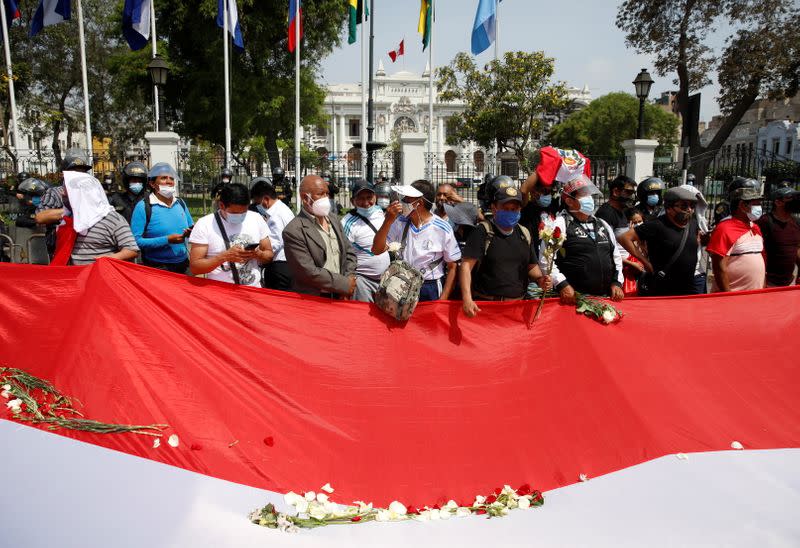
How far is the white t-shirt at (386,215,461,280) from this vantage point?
199 inches

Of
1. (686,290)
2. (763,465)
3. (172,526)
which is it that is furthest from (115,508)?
(686,290)

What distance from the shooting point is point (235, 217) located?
4.81m

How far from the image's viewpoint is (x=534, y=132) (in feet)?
98.0

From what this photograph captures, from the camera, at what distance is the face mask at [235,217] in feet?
15.7

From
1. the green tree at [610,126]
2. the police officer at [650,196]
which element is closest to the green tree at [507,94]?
the police officer at [650,196]

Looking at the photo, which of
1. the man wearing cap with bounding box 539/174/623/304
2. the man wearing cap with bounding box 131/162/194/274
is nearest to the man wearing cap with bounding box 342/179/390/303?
the man wearing cap with bounding box 539/174/623/304

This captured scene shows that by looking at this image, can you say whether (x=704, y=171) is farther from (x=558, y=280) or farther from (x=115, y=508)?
(x=115, y=508)

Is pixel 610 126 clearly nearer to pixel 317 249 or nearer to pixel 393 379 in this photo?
pixel 317 249

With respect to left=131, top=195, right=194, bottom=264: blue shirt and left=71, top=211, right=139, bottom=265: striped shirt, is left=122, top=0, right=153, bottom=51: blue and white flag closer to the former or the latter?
left=131, top=195, right=194, bottom=264: blue shirt

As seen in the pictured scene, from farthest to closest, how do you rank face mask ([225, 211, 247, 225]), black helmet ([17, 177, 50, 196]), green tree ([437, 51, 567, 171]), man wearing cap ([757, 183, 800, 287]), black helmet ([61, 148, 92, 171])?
green tree ([437, 51, 567, 171])
black helmet ([17, 177, 50, 196])
man wearing cap ([757, 183, 800, 287])
black helmet ([61, 148, 92, 171])
face mask ([225, 211, 247, 225])

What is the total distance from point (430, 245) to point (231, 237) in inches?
61.3

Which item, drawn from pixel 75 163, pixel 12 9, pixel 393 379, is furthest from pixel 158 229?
pixel 12 9

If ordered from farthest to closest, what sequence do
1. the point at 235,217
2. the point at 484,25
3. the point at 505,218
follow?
the point at 484,25
the point at 235,217
the point at 505,218

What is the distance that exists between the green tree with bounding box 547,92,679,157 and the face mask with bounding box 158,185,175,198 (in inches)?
2090
